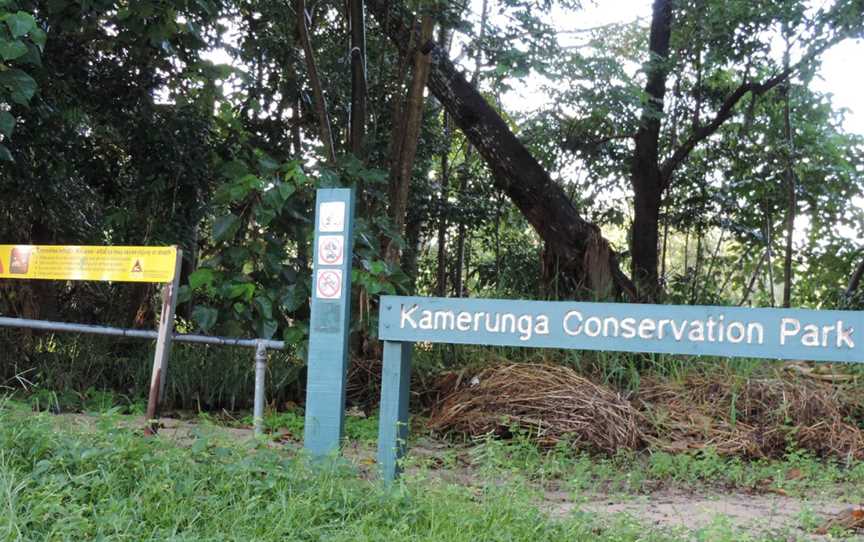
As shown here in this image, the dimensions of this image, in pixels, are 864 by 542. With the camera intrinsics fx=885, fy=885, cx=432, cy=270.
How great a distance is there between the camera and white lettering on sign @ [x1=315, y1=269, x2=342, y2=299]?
4.45 m

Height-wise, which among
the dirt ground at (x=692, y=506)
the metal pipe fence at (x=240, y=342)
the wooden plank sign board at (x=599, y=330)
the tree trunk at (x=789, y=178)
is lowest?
the dirt ground at (x=692, y=506)

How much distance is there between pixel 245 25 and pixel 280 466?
6.30 m

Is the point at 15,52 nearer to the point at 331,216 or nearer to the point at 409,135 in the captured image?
the point at 331,216

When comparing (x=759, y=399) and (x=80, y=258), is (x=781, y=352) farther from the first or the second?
(x=80, y=258)

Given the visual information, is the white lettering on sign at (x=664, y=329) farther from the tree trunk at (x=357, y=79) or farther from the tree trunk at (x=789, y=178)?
the tree trunk at (x=789, y=178)

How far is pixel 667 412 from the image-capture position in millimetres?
6141

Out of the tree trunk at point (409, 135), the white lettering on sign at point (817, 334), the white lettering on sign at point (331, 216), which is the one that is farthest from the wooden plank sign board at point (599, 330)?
the tree trunk at point (409, 135)

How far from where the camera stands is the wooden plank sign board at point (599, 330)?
12.1 feet

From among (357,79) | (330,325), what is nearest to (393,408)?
(330,325)

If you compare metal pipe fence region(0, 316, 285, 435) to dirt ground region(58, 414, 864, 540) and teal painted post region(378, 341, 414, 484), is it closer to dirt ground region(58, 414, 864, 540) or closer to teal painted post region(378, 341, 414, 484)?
dirt ground region(58, 414, 864, 540)

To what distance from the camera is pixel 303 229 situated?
5840 mm

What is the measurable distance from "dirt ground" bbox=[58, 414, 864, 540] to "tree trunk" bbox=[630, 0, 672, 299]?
533 centimetres

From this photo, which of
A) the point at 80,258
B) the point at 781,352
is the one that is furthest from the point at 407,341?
the point at 80,258

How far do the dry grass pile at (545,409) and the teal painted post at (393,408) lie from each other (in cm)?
133
